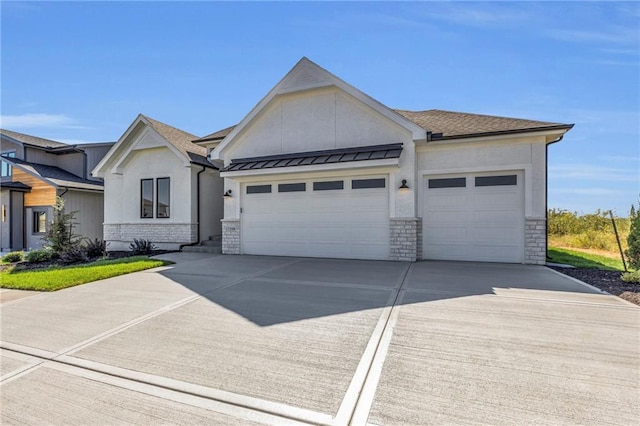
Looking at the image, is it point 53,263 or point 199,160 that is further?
point 199,160

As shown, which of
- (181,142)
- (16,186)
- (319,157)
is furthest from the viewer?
(16,186)

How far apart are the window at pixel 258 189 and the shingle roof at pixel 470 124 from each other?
6.20 m

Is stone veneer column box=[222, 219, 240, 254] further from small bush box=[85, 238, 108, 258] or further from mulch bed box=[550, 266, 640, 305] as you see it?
mulch bed box=[550, 266, 640, 305]

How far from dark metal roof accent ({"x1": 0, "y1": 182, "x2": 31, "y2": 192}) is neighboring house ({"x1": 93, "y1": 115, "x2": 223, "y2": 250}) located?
6.15 meters

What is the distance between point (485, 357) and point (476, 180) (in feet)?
24.7

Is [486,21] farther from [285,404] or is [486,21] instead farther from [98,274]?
[98,274]

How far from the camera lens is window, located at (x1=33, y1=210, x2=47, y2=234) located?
55.4 feet

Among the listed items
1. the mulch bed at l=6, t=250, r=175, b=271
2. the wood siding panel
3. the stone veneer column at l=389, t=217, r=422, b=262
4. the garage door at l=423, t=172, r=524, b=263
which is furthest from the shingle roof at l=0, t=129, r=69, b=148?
the garage door at l=423, t=172, r=524, b=263

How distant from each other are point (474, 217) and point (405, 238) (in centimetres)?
228

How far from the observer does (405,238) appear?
9.54 metres

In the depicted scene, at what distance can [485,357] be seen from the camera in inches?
124

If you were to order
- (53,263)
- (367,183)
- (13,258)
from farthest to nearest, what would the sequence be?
(13,258)
(53,263)
(367,183)

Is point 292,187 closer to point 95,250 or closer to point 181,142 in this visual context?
point 181,142

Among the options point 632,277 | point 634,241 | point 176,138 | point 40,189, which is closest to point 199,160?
point 176,138
